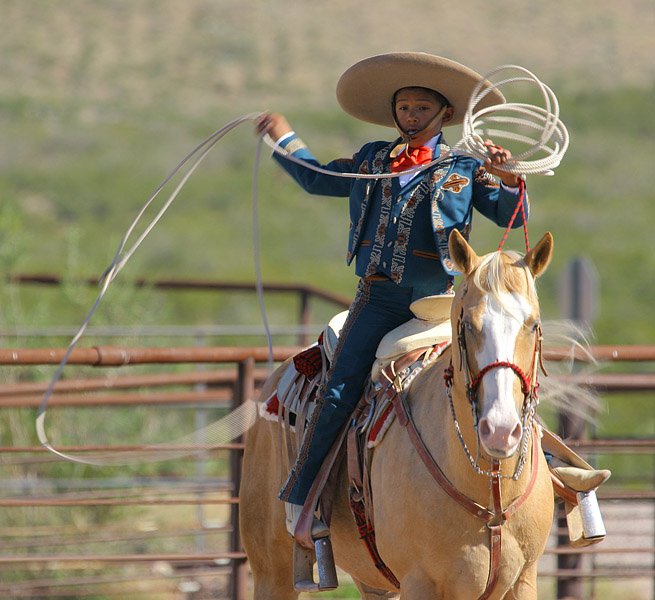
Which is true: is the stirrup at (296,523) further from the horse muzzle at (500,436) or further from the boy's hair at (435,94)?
the boy's hair at (435,94)

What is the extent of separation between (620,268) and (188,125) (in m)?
17.7

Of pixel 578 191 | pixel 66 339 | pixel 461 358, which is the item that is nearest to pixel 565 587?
pixel 461 358

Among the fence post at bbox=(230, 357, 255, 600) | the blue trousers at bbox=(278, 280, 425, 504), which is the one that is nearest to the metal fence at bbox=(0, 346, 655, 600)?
the fence post at bbox=(230, 357, 255, 600)

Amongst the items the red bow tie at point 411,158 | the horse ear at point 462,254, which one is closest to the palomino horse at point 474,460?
the horse ear at point 462,254

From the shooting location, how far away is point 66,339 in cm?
965

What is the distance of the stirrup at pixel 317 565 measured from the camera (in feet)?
13.1

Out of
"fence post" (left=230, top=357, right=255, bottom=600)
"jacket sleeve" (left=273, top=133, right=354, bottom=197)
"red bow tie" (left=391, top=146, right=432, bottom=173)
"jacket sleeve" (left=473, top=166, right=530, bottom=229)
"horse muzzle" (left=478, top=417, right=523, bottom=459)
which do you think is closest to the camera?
"horse muzzle" (left=478, top=417, right=523, bottom=459)

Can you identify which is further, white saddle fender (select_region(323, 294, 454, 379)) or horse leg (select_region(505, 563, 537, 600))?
white saddle fender (select_region(323, 294, 454, 379))

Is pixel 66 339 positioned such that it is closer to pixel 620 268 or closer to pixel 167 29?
pixel 620 268

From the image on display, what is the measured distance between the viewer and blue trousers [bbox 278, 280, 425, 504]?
4.10 metres

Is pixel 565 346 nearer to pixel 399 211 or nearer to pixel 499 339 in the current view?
pixel 399 211

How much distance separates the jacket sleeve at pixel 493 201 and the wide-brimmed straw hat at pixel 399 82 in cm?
29

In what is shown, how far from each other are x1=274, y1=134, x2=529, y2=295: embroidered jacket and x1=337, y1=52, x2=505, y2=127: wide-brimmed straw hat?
207 mm

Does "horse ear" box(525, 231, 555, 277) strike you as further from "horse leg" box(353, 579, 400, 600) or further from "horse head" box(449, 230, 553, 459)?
"horse leg" box(353, 579, 400, 600)
